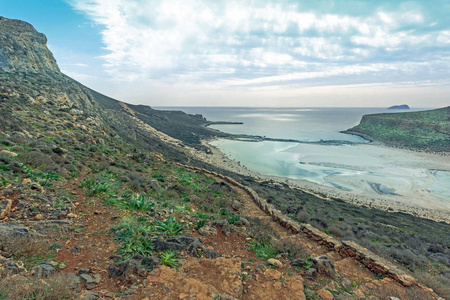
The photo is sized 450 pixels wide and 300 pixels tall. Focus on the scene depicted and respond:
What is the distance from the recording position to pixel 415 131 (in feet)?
215

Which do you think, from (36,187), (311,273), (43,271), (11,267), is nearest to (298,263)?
(311,273)

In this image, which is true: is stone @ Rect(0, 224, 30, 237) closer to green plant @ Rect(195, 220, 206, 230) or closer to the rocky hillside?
the rocky hillside

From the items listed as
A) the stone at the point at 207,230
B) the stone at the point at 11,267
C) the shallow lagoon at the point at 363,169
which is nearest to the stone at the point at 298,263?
the stone at the point at 207,230

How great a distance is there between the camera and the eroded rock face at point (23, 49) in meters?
21.9

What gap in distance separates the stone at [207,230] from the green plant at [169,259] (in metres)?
1.67

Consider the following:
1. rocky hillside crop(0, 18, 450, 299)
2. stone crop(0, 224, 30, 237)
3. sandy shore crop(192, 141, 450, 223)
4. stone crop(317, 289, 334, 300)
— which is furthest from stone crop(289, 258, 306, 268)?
sandy shore crop(192, 141, 450, 223)

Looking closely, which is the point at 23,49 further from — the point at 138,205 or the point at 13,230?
the point at 13,230

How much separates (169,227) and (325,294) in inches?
182

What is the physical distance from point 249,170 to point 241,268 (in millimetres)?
30611

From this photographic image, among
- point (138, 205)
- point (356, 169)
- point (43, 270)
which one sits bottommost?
point (356, 169)

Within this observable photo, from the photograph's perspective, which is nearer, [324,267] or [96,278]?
[96,278]

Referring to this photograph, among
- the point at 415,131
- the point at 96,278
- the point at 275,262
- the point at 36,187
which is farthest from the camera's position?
the point at 415,131

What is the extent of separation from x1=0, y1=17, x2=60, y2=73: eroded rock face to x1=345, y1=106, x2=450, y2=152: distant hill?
8105 centimetres

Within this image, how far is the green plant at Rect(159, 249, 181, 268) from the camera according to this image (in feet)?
15.7
